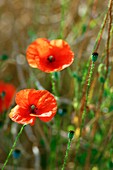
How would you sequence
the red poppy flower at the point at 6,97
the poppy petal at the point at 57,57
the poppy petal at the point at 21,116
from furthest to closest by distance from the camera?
1. the red poppy flower at the point at 6,97
2. the poppy petal at the point at 57,57
3. the poppy petal at the point at 21,116

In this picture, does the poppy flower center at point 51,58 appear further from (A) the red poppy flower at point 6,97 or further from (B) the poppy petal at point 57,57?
(A) the red poppy flower at point 6,97

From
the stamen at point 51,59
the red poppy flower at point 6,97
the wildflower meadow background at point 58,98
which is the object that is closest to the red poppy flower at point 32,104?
the wildflower meadow background at point 58,98

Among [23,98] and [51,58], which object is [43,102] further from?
[51,58]

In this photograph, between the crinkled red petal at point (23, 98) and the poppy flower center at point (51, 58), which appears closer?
the crinkled red petal at point (23, 98)

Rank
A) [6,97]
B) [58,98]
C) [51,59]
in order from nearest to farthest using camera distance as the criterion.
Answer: [51,59] → [58,98] → [6,97]

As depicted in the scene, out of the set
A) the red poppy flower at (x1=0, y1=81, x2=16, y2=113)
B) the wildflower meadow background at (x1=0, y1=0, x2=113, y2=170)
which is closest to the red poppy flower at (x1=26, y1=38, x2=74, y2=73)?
the wildflower meadow background at (x1=0, y1=0, x2=113, y2=170)

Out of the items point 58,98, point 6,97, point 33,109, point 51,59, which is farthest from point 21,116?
point 6,97

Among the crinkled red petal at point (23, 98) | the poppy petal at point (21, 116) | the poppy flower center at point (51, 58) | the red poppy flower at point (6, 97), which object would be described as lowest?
the red poppy flower at point (6, 97)

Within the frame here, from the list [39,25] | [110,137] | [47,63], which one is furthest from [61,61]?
[39,25]
